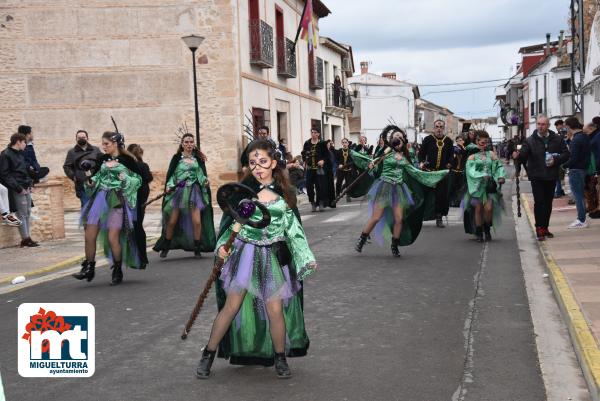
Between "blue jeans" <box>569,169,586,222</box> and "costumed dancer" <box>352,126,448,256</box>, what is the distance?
2857mm

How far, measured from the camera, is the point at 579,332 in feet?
18.8

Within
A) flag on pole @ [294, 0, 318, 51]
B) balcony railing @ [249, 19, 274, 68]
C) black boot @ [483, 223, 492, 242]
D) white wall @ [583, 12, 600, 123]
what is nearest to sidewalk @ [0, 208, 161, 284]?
black boot @ [483, 223, 492, 242]

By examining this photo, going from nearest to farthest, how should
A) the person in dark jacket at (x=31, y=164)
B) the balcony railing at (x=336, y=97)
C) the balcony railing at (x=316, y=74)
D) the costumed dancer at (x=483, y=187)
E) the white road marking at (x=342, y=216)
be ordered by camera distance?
the costumed dancer at (x=483, y=187)
the person in dark jacket at (x=31, y=164)
the white road marking at (x=342, y=216)
the balcony railing at (x=316, y=74)
the balcony railing at (x=336, y=97)

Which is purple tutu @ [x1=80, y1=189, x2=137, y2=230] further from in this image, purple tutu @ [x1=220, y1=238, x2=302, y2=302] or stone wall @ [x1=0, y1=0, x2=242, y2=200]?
stone wall @ [x1=0, y1=0, x2=242, y2=200]

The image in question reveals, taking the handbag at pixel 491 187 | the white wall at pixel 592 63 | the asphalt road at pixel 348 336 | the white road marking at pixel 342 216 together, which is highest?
the white wall at pixel 592 63

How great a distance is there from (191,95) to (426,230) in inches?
397

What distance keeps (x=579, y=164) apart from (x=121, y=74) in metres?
13.7

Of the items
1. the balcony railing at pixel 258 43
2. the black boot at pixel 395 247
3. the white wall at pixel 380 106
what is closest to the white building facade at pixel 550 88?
the white wall at pixel 380 106

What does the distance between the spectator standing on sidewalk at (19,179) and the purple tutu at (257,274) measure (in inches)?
339

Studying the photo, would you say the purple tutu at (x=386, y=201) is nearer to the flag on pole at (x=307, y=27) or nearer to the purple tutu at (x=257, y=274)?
the purple tutu at (x=257, y=274)

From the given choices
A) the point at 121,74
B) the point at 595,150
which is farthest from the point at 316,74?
the point at 595,150

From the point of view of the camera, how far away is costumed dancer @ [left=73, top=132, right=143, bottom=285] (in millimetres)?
8867

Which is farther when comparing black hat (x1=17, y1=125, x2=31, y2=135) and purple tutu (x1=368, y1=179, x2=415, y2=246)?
black hat (x1=17, y1=125, x2=31, y2=135)

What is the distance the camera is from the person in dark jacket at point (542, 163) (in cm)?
1120
